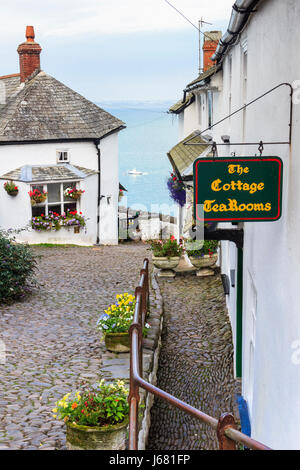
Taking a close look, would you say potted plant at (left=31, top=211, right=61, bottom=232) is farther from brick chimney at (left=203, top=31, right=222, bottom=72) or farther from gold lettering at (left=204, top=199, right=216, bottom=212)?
gold lettering at (left=204, top=199, right=216, bottom=212)

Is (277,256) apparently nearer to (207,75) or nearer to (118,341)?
(118,341)

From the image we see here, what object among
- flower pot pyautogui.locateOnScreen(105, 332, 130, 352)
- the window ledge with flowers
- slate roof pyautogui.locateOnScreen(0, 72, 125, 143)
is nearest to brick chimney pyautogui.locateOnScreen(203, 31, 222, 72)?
slate roof pyautogui.locateOnScreen(0, 72, 125, 143)

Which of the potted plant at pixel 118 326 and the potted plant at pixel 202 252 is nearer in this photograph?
the potted plant at pixel 118 326

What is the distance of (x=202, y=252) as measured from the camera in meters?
15.1

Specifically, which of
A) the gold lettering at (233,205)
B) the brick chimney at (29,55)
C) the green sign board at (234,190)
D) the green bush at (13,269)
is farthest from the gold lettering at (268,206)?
the brick chimney at (29,55)

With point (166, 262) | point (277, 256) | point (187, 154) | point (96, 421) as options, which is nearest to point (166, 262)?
point (166, 262)

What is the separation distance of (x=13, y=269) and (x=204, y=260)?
5.44 metres

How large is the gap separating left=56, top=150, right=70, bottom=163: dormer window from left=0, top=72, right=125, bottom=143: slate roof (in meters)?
0.66

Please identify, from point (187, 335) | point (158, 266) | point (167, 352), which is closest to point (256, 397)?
point (167, 352)

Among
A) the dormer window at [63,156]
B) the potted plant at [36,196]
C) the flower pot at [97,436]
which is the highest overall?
the dormer window at [63,156]

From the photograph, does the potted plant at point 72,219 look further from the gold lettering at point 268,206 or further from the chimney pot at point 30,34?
the gold lettering at point 268,206

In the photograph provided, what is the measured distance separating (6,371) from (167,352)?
10.5ft

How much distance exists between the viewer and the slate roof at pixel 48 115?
76.9ft

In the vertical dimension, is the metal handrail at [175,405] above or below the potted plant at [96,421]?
above
